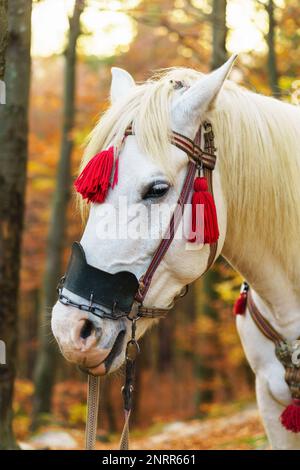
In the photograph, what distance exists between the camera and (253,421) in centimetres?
902

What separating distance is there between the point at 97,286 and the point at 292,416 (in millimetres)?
1432

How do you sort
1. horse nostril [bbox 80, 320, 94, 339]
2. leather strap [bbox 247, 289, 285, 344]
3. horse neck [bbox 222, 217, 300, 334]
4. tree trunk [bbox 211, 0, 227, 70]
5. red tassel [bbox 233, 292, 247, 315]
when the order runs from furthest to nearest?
1. tree trunk [bbox 211, 0, 227, 70]
2. red tassel [bbox 233, 292, 247, 315]
3. leather strap [bbox 247, 289, 285, 344]
4. horse neck [bbox 222, 217, 300, 334]
5. horse nostril [bbox 80, 320, 94, 339]

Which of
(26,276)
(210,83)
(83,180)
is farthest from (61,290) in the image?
(26,276)

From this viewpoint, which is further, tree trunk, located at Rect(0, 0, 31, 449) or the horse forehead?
tree trunk, located at Rect(0, 0, 31, 449)

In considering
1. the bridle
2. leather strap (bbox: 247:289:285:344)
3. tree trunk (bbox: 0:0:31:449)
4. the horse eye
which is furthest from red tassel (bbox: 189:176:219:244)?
tree trunk (bbox: 0:0:31:449)

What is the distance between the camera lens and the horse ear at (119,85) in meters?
3.39

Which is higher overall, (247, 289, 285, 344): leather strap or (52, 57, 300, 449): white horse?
(52, 57, 300, 449): white horse

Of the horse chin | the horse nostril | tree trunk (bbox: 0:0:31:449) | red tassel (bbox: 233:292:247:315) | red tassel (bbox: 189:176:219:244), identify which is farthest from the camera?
tree trunk (bbox: 0:0:31:449)

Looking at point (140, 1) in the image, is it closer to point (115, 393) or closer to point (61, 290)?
point (61, 290)

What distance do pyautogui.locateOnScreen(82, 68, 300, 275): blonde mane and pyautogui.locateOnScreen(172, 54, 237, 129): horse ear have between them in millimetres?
70

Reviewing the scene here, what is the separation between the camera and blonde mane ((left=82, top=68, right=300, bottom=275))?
3.03 metres

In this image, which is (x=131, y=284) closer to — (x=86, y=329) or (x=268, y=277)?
(x=86, y=329)

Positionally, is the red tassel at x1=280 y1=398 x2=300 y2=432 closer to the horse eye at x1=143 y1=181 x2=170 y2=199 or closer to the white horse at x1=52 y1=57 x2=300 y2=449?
the white horse at x1=52 y1=57 x2=300 y2=449

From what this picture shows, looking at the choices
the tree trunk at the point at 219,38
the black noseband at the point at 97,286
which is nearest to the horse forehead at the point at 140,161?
the black noseband at the point at 97,286
